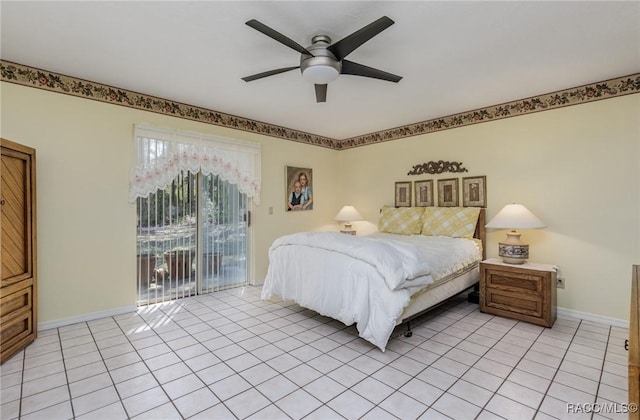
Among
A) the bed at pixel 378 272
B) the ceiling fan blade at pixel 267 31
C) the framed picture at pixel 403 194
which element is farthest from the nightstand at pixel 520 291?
the ceiling fan blade at pixel 267 31

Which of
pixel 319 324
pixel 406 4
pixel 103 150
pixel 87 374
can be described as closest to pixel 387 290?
pixel 319 324

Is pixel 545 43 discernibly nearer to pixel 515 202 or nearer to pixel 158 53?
pixel 515 202

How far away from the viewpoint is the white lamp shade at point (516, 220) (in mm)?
3264

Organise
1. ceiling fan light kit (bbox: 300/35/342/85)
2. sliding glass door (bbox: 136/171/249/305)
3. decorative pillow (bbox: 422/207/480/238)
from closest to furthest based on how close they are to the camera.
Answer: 1. ceiling fan light kit (bbox: 300/35/342/85)
2. sliding glass door (bbox: 136/171/249/305)
3. decorative pillow (bbox: 422/207/480/238)

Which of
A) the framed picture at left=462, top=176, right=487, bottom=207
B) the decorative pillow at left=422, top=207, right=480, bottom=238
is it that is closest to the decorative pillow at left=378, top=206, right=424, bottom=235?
the decorative pillow at left=422, top=207, right=480, bottom=238

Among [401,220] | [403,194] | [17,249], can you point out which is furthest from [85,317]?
[403,194]

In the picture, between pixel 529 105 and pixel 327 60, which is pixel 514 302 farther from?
pixel 327 60

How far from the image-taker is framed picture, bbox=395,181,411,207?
4895mm

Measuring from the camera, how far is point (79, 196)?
3.19 m

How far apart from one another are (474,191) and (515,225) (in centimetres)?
100

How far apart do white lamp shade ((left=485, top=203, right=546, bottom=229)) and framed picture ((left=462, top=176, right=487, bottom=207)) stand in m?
0.66

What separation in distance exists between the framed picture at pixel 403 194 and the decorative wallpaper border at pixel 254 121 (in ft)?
2.62

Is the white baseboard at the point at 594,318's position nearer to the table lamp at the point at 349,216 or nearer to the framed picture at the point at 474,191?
the framed picture at the point at 474,191

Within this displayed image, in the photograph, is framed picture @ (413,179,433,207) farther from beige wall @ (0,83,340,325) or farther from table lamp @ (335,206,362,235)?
beige wall @ (0,83,340,325)
